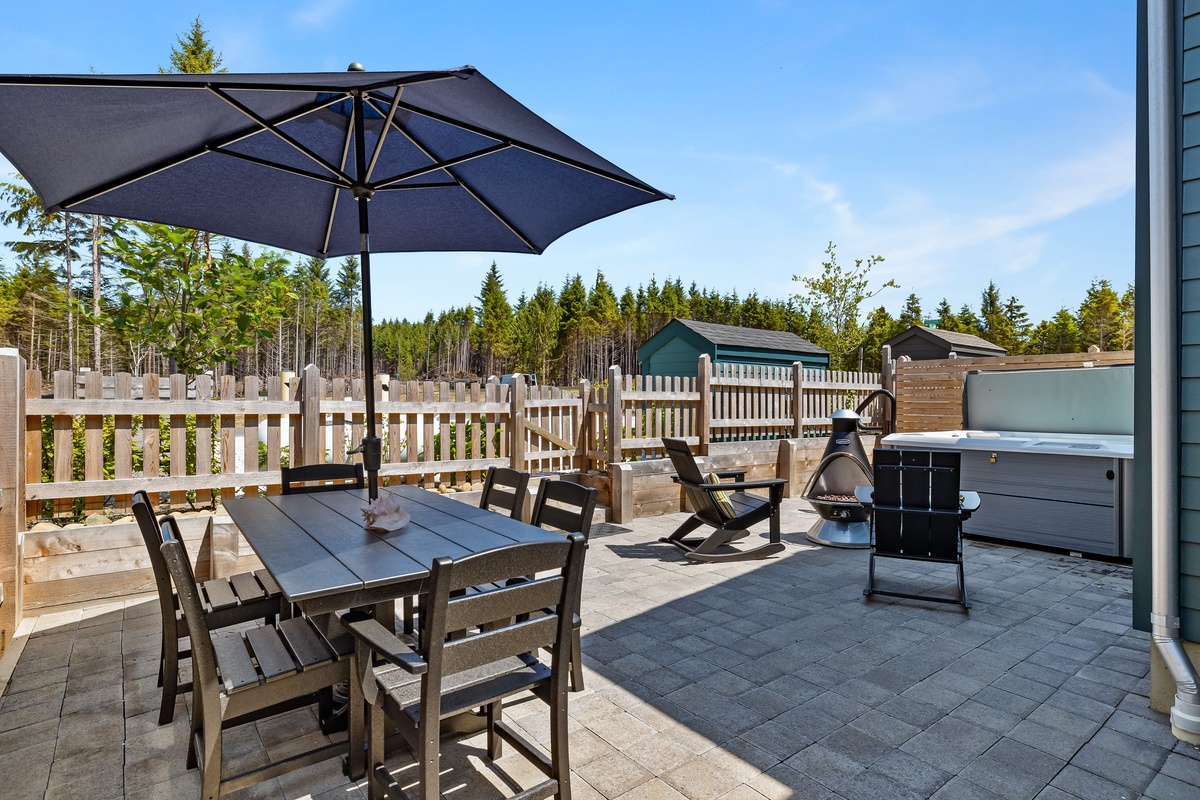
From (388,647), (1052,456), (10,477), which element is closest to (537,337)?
(1052,456)

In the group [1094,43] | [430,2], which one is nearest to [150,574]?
[430,2]

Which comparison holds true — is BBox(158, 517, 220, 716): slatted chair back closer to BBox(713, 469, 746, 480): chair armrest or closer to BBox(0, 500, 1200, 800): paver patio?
BBox(0, 500, 1200, 800): paver patio

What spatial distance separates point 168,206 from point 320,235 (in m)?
0.82

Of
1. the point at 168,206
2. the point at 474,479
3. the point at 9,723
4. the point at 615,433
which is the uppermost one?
the point at 168,206

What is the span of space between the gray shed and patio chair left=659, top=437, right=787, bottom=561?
1622 centimetres

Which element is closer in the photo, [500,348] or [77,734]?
[77,734]

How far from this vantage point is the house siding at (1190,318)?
2.50 meters

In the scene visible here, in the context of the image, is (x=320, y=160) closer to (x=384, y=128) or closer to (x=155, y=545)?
(x=384, y=128)

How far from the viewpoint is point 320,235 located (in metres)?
3.75

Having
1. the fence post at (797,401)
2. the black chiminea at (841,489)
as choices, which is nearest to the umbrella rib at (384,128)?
the black chiminea at (841,489)

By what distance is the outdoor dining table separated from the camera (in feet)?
5.59

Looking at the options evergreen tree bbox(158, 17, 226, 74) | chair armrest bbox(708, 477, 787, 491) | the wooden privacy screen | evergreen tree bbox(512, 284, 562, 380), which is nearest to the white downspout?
chair armrest bbox(708, 477, 787, 491)

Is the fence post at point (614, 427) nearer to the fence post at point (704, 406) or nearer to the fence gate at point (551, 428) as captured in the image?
the fence gate at point (551, 428)

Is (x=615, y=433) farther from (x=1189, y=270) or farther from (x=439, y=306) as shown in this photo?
(x=439, y=306)
